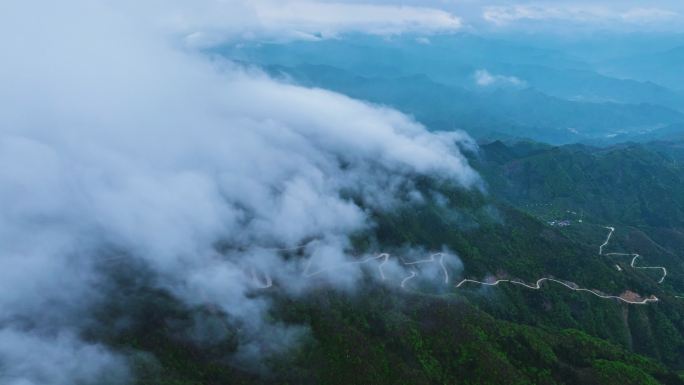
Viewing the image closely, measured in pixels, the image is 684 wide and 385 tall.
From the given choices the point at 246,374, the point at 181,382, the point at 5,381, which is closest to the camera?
the point at 5,381

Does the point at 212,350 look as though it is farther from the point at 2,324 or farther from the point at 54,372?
the point at 2,324

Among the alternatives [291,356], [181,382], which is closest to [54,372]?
[181,382]

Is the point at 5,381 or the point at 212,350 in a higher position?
the point at 5,381

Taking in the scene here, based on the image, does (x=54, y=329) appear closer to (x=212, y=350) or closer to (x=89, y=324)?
(x=89, y=324)

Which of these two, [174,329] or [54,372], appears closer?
[54,372]

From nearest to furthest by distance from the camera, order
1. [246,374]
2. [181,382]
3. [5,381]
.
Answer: [5,381]
[181,382]
[246,374]

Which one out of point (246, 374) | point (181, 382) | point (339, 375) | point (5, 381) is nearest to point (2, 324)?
point (5, 381)

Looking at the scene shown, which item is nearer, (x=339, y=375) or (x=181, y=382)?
(x=181, y=382)

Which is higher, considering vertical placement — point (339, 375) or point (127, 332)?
point (127, 332)

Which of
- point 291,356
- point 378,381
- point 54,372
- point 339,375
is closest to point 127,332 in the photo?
point 54,372
